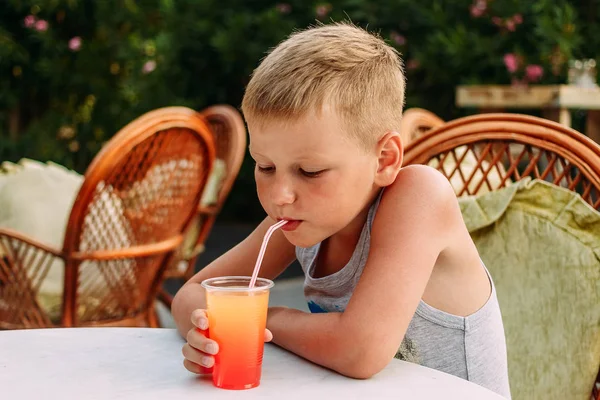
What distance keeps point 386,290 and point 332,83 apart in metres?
0.32

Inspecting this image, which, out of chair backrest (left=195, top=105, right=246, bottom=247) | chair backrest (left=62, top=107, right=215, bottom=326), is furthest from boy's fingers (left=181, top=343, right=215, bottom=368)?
chair backrest (left=195, top=105, right=246, bottom=247)

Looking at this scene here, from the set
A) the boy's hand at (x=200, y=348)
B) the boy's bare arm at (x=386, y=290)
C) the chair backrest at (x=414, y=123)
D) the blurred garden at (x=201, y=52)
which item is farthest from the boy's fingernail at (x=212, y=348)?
the blurred garden at (x=201, y=52)

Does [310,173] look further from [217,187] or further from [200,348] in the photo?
[217,187]

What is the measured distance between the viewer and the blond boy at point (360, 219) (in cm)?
118

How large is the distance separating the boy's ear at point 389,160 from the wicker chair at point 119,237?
3.95ft

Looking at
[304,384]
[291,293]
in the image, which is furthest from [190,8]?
[304,384]

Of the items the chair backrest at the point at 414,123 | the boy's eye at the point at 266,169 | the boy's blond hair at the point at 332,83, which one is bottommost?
the chair backrest at the point at 414,123

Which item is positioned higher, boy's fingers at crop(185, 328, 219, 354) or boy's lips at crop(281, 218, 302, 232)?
boy's lips at crop(281, 218, 302, 232)

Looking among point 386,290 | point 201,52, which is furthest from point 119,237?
point 201,52

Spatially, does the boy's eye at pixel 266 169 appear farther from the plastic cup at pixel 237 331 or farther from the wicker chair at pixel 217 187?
the wicker chair at pixel 217 187

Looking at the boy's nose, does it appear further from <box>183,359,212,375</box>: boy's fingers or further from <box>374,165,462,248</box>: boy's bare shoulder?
<box>183,359,212,375</box>: boy's fingers

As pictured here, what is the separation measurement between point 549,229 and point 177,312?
2.51 feet

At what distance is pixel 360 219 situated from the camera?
142 centimetres

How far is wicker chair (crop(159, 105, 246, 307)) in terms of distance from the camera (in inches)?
152
